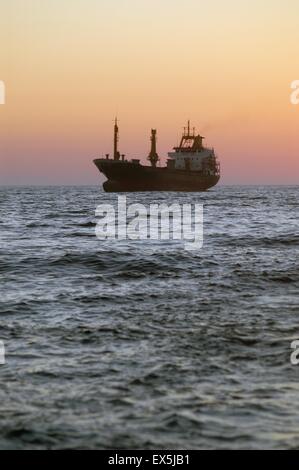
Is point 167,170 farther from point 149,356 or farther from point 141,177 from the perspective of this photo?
point 149,356

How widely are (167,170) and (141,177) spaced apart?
17.6ft

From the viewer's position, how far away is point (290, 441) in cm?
475

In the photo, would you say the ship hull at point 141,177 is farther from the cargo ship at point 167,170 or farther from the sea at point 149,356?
the sea at point 149,356

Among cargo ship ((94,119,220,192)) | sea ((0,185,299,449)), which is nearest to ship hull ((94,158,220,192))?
cargo ship ((94,119,220,192))

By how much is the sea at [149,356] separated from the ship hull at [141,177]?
Answer: 84304 millimetres

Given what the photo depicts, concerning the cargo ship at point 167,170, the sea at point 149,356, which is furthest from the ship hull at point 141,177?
the sea at point 149,356

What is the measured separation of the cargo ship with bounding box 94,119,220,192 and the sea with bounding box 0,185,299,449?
8483 centimetres

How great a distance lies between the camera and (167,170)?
103 m

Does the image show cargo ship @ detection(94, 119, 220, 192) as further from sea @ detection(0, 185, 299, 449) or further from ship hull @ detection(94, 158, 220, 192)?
sea @ detection(0, 185, 299, 449)

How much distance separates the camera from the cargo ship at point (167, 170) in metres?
99.6

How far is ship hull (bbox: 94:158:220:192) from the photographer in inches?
3903

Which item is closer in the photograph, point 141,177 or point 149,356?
point 149,356

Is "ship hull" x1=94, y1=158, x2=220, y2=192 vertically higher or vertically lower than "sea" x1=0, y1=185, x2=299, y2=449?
higher

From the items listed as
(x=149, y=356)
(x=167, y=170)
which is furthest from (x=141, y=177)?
(x=149, y=356)
